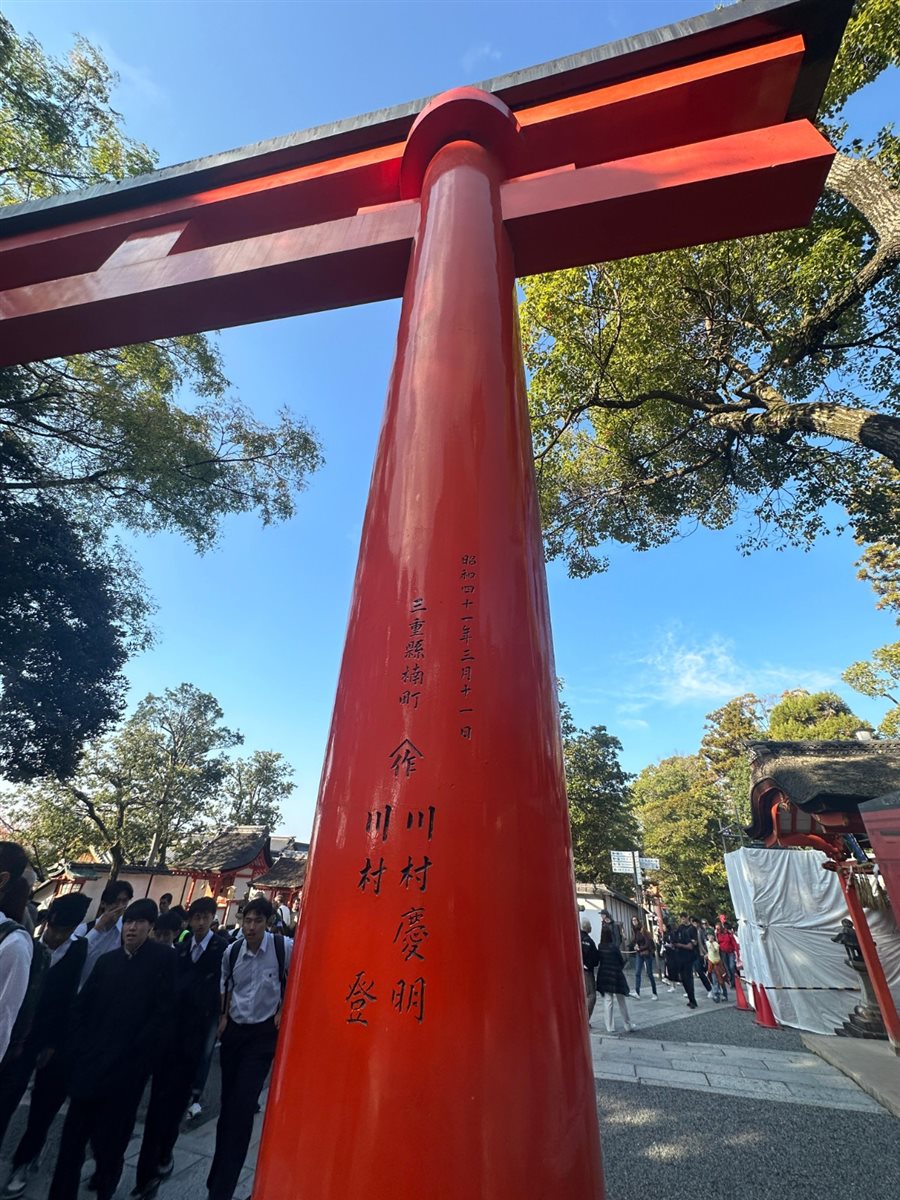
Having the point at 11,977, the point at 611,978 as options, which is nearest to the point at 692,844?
the point at 611,978

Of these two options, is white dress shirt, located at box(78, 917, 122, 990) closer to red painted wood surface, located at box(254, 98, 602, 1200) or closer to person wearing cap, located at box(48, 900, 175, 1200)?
person wearing cap, located at box(48, 900, 175, 1200)

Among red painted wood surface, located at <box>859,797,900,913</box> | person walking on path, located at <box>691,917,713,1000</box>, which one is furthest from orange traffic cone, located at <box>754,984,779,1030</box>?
red painted wood surface, located at <box>859,797,900,913</box>

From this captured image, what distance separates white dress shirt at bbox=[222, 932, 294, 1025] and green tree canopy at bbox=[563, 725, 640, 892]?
17650mm

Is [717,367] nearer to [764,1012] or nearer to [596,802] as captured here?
[764,1012]

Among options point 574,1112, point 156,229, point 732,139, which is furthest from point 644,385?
point 574,1112

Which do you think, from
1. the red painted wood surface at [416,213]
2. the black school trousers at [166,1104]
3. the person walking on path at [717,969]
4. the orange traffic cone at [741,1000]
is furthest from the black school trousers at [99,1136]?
the person walking on path at [717,969]

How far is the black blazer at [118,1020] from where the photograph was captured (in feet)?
8.80

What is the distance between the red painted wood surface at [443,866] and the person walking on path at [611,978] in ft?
25.3

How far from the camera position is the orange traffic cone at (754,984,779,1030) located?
327 inches

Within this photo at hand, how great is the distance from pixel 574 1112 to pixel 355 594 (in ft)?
3.92

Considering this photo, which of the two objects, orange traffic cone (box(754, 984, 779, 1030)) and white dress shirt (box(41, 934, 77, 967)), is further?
orange traffic cone (box(754, 984, 779, 1030))

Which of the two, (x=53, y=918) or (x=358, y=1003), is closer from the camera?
(x=358, y=1003)

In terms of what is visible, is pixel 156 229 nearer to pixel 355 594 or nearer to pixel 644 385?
pixel 355 594

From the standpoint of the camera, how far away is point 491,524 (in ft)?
Answer: 4.94
